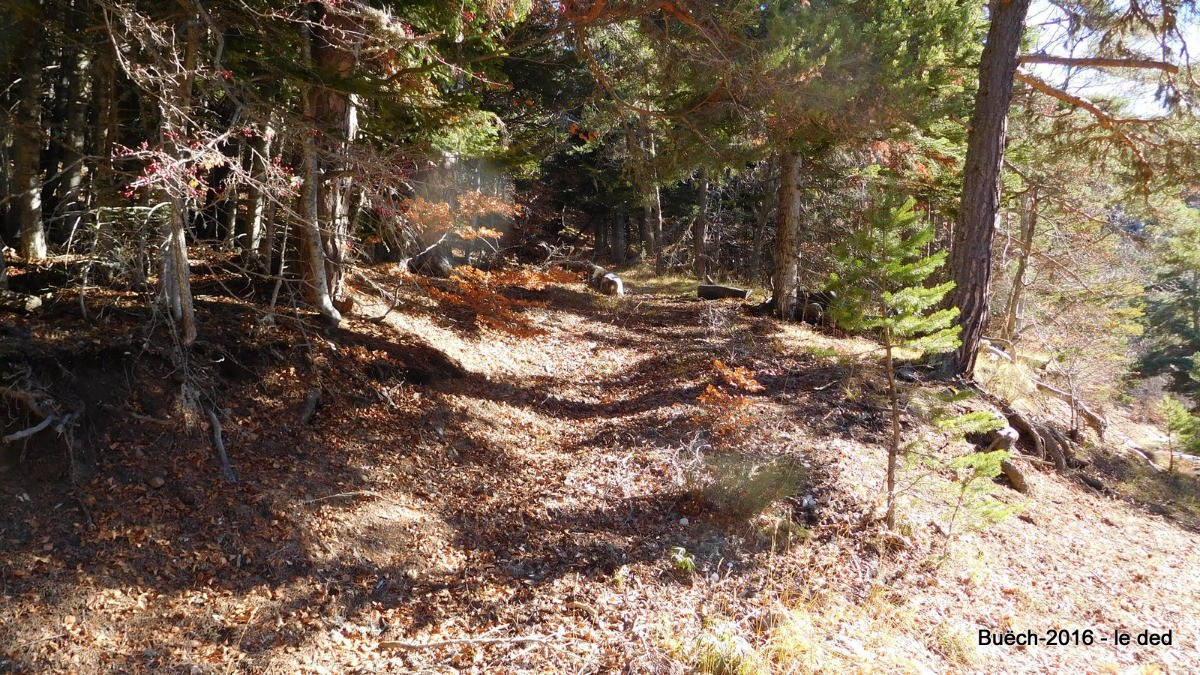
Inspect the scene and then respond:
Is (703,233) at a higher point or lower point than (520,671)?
higher

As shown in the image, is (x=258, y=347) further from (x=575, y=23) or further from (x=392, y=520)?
(x=575, y=23)

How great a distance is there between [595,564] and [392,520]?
177cm

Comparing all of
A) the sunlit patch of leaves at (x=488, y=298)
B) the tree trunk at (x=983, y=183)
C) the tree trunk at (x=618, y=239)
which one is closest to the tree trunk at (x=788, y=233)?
the tree trunk at (x=983, y=183)

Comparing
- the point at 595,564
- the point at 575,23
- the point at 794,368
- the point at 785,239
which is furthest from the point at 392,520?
the point at 785,239

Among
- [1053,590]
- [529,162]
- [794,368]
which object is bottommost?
[1053,590]

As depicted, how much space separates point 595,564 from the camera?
5.09 m

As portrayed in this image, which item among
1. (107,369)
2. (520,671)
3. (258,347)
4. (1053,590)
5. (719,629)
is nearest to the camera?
(520,671)

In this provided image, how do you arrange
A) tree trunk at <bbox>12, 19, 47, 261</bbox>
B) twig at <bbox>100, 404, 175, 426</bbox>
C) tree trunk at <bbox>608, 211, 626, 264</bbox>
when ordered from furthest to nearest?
tree trunk at <bbox>608, 211, 626, 264</bbox> → tree trunk at <bbox>12, 19, 47, 261</bbox> → twig at <bbox>100, 404, 175, 426</bbox>

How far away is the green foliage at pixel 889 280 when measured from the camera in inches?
189

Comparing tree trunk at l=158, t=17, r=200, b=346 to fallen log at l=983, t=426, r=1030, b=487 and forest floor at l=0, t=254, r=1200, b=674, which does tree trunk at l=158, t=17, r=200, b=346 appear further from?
fallen log at l=983, t=426, r=1030, b=487

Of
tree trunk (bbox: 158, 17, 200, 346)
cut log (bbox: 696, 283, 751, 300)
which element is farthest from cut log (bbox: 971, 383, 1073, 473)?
tree trunk (bbox: 158, 17, 200, 346)

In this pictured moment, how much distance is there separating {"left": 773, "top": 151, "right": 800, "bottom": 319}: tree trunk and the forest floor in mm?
5162

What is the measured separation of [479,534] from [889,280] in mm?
4154

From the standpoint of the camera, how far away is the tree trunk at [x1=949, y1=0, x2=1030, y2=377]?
332 inches
